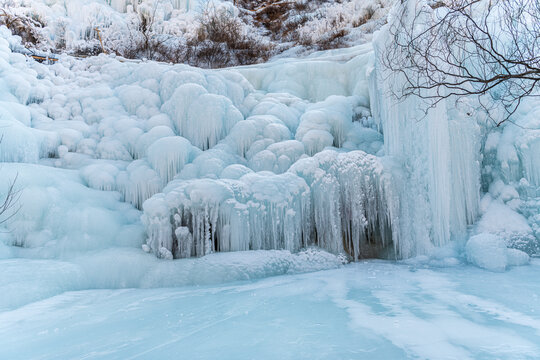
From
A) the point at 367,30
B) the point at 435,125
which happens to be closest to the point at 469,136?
the point at 435,125

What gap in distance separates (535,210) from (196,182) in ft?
14.8

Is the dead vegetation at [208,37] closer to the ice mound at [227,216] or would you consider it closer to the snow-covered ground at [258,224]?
the snow-covered ground at [258,224]

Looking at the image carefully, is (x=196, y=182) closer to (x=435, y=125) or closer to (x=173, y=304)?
(x=173, y=304)

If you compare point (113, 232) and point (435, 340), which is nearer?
point (435, 340)

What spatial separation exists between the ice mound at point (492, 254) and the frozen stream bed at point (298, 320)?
0.17 metres

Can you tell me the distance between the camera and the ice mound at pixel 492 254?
411 cm

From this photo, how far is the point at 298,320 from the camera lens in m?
2.77

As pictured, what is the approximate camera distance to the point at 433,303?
10.0 feet

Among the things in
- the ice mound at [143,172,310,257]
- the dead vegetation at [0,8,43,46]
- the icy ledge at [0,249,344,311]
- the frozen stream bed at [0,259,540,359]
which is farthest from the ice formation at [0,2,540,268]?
the dead vegetation at [0,8,43,46]

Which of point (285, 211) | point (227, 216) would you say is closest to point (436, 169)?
point (285, 211)

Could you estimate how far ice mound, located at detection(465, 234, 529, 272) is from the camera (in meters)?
4.11

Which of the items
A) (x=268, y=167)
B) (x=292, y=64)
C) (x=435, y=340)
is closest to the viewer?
(x=435, y=340)

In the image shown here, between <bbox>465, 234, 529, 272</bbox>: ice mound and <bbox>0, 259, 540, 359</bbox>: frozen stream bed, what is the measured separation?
0.56 ft

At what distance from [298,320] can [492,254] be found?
9.42ft
